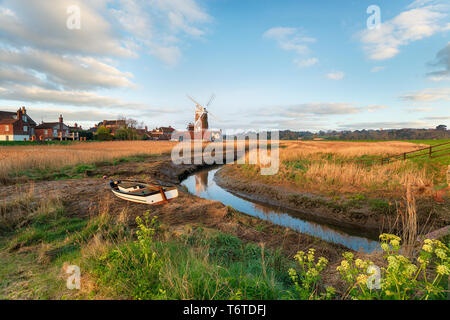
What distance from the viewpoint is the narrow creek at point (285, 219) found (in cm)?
862

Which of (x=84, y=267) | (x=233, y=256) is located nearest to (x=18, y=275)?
(x=84, y=267)

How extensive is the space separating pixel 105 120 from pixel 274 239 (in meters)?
125

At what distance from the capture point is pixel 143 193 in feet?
32.7

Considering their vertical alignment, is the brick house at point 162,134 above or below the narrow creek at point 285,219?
above

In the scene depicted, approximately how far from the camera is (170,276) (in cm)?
309

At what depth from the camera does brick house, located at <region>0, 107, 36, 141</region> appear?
53625mm

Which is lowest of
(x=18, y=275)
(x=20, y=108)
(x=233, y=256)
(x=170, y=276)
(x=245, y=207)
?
(x=245, y=207)

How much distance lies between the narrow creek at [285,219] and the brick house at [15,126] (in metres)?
66.2

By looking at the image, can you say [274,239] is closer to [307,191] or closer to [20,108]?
[307,191]

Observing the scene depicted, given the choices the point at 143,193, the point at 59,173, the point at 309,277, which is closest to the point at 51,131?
the point at 59,173

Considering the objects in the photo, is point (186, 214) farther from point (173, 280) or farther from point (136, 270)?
point (173, 280)

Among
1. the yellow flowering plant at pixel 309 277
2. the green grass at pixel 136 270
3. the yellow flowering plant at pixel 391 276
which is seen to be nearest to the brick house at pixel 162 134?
the green grass at pixel 136 270

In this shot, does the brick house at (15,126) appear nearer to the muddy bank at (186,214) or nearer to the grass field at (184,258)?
the grass field at (184,258)

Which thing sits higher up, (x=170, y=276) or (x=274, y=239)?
(x=170, y=276)
